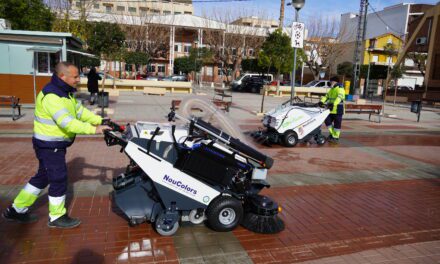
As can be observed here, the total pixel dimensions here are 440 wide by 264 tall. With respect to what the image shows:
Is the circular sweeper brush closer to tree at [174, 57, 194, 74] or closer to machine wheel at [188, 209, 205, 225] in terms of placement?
machine wheel at [188, 209, 205, 225]

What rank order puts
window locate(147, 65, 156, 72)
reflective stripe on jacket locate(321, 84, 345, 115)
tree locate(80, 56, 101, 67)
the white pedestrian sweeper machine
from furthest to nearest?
window locate(147, 65, 156, 72), tree locate(80, 56, 101, 67), reflective stripe on jacket locate(321, 84, 345, 115), the white pedestrian sweeper machine

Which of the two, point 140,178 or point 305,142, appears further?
point 305,142

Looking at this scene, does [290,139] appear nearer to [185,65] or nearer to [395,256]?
[395,256]

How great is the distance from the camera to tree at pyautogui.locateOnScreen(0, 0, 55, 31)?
60.2 ft

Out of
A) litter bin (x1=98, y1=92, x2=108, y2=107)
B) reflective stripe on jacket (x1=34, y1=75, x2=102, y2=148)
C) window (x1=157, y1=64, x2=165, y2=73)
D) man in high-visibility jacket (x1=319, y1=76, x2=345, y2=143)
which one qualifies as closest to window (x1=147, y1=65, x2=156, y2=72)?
window (x1=157, y1=64, x2=165, y2=73)

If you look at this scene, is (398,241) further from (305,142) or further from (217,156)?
(305,142)

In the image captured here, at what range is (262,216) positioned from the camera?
4176 mm

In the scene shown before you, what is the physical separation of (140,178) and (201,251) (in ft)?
3.54

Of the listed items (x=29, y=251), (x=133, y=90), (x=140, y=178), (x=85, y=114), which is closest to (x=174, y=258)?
(x=140, y=178)

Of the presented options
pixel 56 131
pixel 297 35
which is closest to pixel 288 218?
pixel 56 131

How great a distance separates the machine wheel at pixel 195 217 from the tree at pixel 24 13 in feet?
61.5

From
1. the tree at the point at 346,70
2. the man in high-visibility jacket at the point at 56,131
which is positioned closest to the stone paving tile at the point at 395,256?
the man in high-visibility jacket at the point at 56,131

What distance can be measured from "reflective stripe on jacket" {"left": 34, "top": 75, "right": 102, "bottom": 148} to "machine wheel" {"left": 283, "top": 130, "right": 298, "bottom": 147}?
5.92 meters

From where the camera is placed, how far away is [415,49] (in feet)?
122
